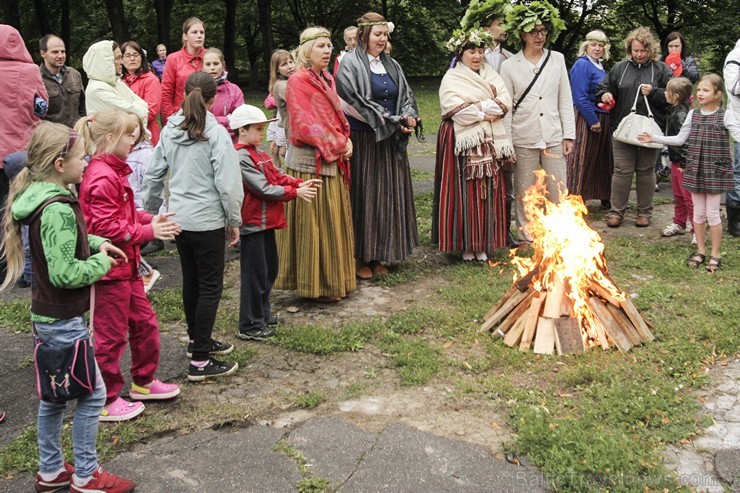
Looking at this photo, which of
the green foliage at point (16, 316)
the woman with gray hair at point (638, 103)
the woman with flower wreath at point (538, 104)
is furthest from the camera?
the woman with gray hair at point (638, 103)

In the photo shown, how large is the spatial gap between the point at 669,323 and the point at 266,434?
3.32 meters

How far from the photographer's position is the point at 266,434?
13.2 feet

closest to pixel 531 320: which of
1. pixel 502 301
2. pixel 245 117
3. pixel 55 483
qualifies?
pixel 502 301

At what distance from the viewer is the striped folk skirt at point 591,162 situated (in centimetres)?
912

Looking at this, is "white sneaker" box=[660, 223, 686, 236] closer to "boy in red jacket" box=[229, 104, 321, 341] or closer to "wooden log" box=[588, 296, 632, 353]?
"wooden log" box=[588, 296, 632, 353]

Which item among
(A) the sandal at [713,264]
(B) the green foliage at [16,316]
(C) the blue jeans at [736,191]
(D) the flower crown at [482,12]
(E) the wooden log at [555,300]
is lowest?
(A) the sandal at [713,264]

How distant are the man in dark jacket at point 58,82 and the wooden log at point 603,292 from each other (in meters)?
5.51

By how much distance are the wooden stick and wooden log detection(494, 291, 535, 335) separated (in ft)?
0.22

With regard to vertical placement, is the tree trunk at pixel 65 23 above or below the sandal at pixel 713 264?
above

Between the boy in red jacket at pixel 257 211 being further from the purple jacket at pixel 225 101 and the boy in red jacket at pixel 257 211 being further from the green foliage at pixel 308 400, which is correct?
the purple jacket at pixel 225 101

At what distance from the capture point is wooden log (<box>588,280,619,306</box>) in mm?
5227

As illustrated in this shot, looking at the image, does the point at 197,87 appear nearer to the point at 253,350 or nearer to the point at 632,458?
the point at 253,350

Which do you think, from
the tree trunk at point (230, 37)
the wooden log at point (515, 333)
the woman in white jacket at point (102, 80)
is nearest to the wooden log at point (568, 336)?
the wooden log at point (515, 333)

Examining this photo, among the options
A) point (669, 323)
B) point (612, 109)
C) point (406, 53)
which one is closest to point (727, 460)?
point (669, 323)
